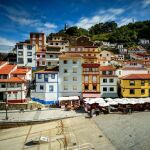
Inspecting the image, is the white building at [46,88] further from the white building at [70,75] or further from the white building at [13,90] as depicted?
the white building at [13,90]

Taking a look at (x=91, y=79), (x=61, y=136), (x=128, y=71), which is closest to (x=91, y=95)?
(x=91, y=79)

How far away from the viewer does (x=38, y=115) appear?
48.2 metres

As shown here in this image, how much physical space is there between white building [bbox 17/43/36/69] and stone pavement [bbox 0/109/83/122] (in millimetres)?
30260

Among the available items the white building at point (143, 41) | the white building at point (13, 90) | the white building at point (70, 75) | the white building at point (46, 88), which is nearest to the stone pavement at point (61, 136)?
the white building at point (13, 90)

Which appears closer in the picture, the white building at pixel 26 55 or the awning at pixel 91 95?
the awning at pixel 91 95

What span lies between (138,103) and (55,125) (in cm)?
2070

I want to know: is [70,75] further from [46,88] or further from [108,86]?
[108,86]

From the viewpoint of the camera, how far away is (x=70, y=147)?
32500 millimetres

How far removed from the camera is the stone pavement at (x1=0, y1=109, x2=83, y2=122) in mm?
45750

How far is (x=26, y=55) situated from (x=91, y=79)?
2970cm

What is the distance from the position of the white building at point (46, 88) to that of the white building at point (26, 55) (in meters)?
20.3

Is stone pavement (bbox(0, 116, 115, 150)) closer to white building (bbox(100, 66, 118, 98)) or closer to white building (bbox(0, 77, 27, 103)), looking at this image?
white building (bbox(0, 77, 27, 103))

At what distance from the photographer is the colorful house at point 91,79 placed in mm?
60656

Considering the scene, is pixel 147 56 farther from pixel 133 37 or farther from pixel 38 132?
pixel 38 132
